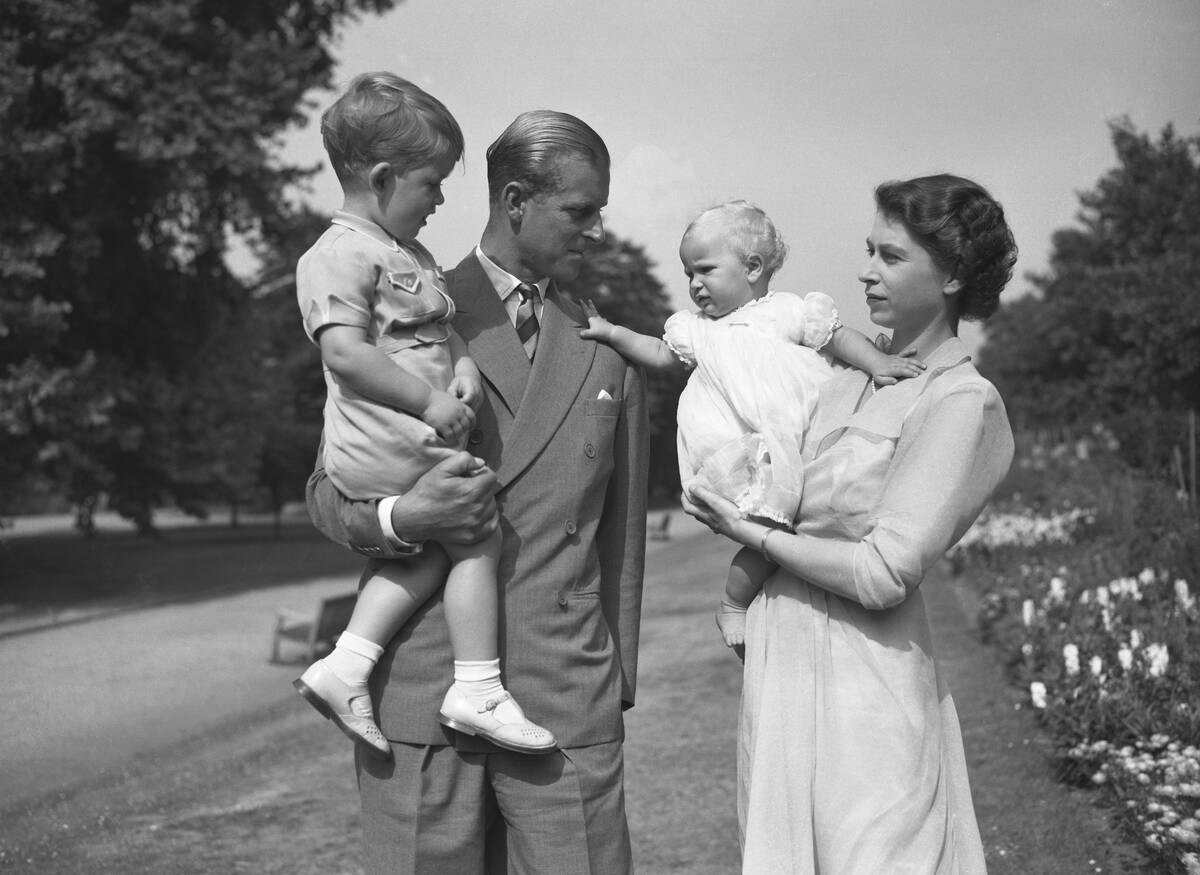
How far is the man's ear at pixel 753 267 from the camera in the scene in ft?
9.39

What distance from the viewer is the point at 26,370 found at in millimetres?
14516

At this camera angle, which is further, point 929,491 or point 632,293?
point 632,293

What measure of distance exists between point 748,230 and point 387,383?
908 mm

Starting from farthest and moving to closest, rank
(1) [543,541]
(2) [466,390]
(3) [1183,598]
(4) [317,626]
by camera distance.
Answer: (4) [317,626]
(3) [1183,598]
(1) [543,541]
(2) [466,390]

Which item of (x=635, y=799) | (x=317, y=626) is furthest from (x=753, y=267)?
(x=317, y=626)

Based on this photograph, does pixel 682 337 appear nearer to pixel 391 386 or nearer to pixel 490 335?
pixel 490 335

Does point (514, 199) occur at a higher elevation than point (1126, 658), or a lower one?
higher

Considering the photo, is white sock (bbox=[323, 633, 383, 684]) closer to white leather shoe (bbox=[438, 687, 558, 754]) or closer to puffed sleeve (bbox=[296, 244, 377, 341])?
white leather shoe (bbox=[438, 687, 558, 754])

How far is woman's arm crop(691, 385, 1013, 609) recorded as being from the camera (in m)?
2.48

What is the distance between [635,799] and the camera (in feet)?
22.4

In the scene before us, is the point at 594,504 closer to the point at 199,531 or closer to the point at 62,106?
the point at 62,106

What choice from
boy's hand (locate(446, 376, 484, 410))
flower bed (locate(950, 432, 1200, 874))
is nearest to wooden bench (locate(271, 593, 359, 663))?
flower bed (locate(950, 432, 1200, 874))

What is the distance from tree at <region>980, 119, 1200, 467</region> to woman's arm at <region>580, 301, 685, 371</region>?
38.3 feet

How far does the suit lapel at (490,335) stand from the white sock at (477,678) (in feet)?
1.90
